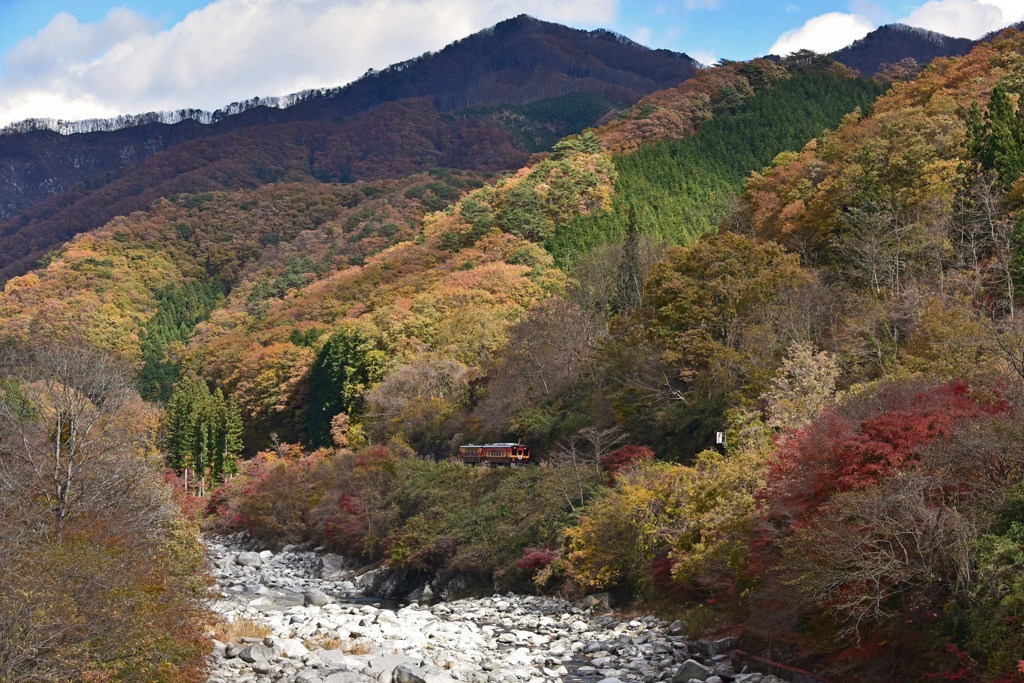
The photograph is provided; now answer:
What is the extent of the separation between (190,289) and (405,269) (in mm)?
50776

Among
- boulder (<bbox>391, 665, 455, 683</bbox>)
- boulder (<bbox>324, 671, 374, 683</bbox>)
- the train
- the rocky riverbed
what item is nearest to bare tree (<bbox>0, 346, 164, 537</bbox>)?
the rocky riverbed

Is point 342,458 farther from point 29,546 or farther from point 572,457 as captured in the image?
point 29,546

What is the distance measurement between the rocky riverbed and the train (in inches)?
478

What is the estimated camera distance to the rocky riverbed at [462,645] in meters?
24.1

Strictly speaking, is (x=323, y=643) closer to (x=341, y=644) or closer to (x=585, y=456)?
(x=341, y=644)

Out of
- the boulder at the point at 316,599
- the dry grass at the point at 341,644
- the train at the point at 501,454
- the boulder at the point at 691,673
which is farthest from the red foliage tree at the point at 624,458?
the boulder at the point at 691,673

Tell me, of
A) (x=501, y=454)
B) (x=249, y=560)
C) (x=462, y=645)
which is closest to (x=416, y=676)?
(x=462, y=645)

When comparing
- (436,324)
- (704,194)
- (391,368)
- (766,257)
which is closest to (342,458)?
(391,368)

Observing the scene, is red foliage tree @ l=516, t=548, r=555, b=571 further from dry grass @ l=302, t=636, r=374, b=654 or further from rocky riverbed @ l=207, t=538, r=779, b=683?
dry grass @ l=302, t=636, r=374, b=654

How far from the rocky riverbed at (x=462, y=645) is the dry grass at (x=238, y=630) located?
7 centimetres

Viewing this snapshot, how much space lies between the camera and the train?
2004 inches

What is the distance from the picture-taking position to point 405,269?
10450 cm

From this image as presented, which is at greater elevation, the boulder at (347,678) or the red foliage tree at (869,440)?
the red foliage tree at (869,440)

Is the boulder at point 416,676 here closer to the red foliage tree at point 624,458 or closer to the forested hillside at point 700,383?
the forested hillside at point 700,383
